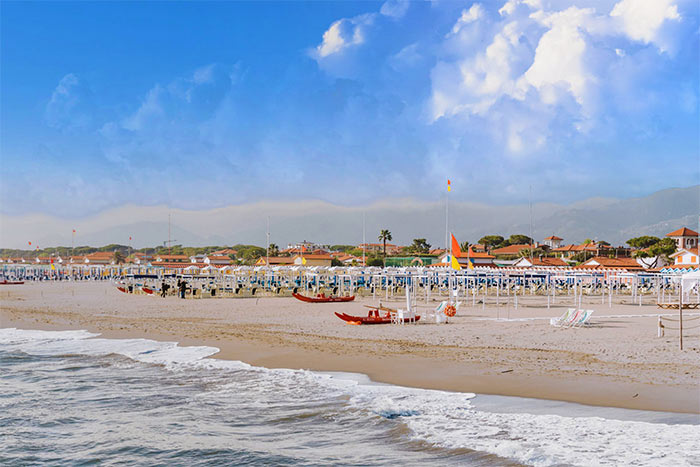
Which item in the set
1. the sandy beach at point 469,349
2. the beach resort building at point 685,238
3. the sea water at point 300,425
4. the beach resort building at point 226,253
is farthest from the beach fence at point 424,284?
Answer: the beach resort building at point 226,253

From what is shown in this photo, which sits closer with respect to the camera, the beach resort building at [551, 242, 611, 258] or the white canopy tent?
the white canopy tent

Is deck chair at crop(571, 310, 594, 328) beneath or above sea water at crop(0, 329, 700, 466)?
above

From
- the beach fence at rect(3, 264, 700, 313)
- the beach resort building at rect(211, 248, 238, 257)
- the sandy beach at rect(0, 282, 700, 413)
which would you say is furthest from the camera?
the beach resort building at rect(211, 248, 238, 257)

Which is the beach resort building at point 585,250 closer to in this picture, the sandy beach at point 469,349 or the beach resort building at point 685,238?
the beach resort building at point 685,238

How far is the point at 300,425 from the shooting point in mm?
8453

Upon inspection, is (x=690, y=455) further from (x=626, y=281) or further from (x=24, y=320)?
(x=626, y=281)

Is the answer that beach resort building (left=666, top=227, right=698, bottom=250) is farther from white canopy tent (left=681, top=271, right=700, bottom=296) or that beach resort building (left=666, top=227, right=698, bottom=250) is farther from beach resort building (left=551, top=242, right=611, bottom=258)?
white canopy tent (left=681, top=271, right=700, bottom=296)

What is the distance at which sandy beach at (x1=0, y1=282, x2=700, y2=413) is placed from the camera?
33.6ft

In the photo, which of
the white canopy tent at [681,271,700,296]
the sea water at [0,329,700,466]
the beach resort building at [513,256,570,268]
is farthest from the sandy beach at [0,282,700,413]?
the beach resort building at [513,256,570,268]

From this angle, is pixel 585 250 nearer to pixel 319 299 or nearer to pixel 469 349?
pixel 319 299

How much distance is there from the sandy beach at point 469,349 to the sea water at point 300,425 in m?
0.97

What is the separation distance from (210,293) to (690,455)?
116 ft

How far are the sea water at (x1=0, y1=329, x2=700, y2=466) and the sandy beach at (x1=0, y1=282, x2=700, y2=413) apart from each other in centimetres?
97

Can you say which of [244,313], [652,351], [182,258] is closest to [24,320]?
[244,313]
